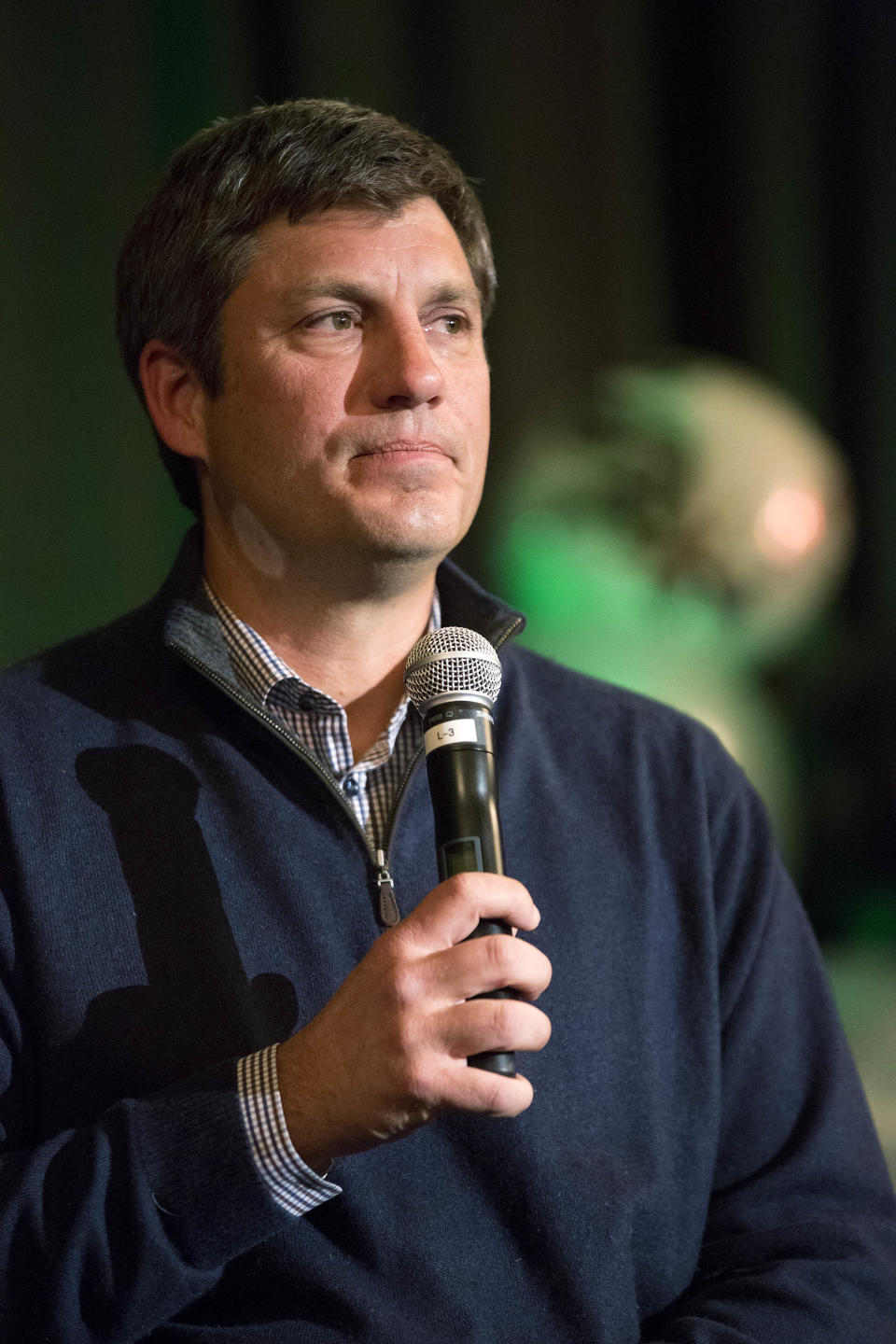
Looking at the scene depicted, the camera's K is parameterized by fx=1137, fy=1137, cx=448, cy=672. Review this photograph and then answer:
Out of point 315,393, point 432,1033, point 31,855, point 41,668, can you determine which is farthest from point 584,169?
point 432,1033

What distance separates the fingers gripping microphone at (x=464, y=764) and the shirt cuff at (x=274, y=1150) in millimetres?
212

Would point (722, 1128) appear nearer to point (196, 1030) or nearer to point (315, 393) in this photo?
point (196, 1030)

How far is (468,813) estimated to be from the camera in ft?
2.91

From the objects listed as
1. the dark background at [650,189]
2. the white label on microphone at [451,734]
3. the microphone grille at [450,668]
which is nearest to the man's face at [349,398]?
the microphone grille at [450,668]

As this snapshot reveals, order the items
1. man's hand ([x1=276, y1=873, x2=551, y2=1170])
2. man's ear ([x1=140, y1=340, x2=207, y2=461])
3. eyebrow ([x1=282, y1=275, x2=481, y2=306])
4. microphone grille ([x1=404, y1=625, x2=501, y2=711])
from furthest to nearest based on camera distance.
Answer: man's ear ([x1=140, y1=340, x2=207, y2=461]) < eyebrow ([x1=282, y1=275, x2=481, y2=306]) < microphone grille ([x1=404, y1=625, x2=501, y2=711]) < man's hand ([x1=276, y1=873, x2=551, y2=1170])

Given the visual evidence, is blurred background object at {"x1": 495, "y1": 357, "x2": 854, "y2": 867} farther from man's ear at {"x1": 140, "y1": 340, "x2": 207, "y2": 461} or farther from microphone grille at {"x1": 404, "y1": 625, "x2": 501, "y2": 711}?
microphone grille at {"x1": 404, "y1": 625, "x2": 501, "y2": 711}

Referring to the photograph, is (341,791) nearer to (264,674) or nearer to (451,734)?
(264,674)

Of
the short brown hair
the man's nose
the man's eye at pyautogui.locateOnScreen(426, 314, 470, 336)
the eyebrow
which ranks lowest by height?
the man's nose

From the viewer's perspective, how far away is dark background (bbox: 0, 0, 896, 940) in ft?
7.02

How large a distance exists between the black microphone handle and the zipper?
0.34 metres

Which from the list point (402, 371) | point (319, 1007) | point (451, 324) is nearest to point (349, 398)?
point (402, 371)

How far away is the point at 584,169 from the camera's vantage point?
2.55 metres

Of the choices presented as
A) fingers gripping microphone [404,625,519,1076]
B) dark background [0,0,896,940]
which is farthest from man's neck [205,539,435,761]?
dark background [0,0,896,940]

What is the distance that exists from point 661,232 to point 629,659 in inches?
38.9
